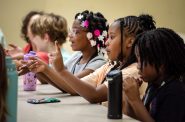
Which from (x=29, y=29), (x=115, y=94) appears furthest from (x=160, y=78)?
(x=29, y=29)

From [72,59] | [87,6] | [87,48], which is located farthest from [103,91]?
[87,6]

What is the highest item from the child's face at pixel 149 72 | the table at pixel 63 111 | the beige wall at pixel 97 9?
the beige wall at pixel 97 9

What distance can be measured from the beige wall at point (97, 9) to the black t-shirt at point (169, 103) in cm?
235

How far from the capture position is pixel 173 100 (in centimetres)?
147

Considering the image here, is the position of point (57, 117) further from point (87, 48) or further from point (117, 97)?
point (87, 48)

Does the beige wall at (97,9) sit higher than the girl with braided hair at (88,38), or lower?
higher

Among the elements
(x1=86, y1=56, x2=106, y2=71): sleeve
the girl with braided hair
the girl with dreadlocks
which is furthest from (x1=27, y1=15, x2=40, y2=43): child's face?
the girl with dreadlocks

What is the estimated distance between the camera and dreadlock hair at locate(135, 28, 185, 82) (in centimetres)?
160

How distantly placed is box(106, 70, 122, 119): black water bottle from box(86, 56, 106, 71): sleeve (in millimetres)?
948

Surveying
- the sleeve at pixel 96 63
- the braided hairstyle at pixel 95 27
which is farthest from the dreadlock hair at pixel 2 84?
the braided hairstyle at pixel 95 27

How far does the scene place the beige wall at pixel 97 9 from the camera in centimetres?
382

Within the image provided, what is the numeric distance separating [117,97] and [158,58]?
0.97 feet

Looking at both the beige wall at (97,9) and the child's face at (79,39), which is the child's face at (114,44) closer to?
the child's face at (79,39)

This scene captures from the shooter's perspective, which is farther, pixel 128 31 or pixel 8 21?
pixel 8 21
